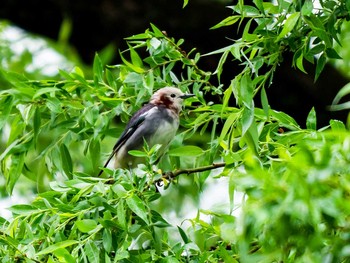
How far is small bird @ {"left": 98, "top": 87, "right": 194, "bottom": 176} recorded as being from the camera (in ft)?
14.3

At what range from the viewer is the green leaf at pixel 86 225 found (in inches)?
112

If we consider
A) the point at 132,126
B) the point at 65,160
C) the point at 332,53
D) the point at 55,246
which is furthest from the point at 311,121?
the point at 132,126

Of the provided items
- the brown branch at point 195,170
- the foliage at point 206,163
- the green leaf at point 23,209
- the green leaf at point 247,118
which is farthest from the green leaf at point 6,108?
the green leaf at point 247,118

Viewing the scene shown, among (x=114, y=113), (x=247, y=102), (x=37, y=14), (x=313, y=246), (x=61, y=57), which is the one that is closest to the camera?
(x=313, y=246)

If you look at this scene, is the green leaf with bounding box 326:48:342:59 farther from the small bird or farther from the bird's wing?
the small bird

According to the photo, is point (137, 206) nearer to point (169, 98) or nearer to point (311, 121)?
point (311, 121)

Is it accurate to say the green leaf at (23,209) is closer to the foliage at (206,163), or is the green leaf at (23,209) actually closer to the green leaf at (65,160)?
the foliage at (206,163)

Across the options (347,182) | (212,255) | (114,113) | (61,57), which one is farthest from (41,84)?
(61,57)

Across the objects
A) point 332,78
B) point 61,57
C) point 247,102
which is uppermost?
point 247,102

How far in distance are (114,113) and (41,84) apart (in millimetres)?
300

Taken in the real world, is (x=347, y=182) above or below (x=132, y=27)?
above

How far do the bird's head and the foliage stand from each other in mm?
295

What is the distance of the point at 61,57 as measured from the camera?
6.54 meters

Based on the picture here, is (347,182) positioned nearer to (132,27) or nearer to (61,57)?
(132,27)
